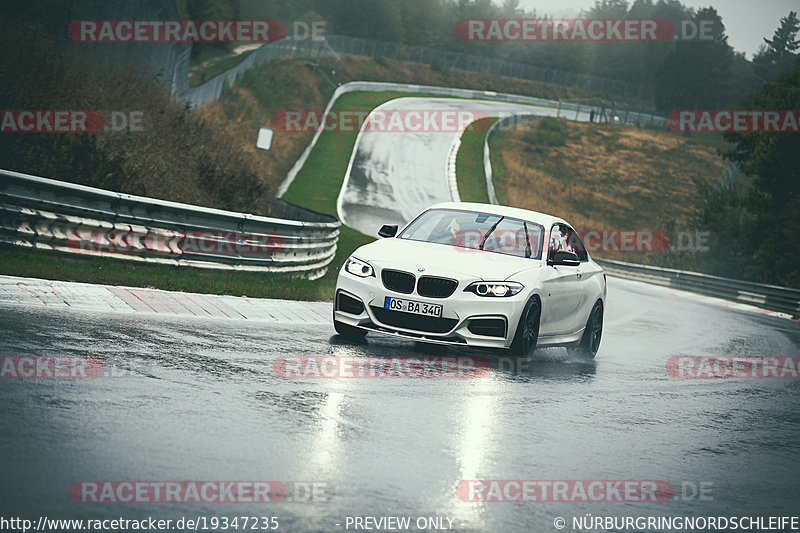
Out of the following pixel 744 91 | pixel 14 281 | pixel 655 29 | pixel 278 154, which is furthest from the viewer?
pixel 655 29

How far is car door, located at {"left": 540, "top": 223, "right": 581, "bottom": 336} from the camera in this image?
11273mm

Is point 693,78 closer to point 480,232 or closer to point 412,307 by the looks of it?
point 480,232

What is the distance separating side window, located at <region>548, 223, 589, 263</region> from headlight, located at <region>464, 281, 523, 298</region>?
1.57m

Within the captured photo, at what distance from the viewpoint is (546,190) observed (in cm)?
6241

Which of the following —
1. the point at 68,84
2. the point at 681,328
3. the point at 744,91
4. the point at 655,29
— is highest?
the point at 655,29

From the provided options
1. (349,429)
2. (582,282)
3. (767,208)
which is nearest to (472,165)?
(767,208)

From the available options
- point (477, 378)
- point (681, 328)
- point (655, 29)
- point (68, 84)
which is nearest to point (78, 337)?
point (477, 378)

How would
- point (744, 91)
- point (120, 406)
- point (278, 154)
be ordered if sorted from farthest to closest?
1. point (744, 91)
2. point (278, 154)
3. point (120, 406)

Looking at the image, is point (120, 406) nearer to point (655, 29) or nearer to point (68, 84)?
point (68, 84)

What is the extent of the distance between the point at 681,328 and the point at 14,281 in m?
12.5

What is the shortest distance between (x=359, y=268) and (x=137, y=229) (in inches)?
186

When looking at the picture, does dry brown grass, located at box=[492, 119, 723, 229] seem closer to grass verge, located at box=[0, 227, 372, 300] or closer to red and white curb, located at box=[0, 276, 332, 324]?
grass verge, located at box=[0, 227, 372, 300]

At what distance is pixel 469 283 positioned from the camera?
10.3 m

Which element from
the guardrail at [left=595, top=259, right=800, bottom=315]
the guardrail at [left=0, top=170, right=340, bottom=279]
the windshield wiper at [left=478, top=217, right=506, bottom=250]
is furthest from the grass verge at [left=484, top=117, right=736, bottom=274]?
the windshield wiper at [left=478, top=217, right=506, bottom=250]
